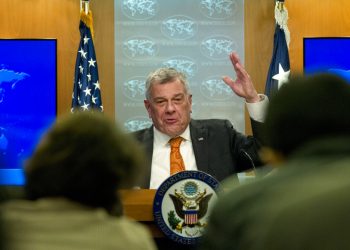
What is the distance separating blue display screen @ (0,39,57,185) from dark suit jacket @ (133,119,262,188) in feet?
7.90

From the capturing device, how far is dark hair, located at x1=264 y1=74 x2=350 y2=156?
1390mm

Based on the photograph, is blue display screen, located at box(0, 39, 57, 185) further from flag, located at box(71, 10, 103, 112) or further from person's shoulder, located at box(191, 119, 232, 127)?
person's shoulder, located at box(191, 119, 232, 127)

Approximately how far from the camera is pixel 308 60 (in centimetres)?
636

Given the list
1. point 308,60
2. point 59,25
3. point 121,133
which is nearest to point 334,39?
point 308,60

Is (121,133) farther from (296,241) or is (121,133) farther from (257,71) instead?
(257,71)

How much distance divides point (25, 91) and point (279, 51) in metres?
2.38

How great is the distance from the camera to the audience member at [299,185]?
4.07 ft

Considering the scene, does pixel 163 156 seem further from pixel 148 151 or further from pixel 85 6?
pixel 85 6

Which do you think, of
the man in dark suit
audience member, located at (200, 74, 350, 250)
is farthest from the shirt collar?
audience member, located at (200, 74, 350, 250)

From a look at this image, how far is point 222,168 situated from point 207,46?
2653mm

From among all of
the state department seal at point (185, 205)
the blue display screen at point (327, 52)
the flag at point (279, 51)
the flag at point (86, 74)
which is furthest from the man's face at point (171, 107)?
the blue display screen at point (327, 52)

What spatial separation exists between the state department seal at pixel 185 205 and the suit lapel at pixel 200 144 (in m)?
1.18

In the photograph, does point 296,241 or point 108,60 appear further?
point 108,60

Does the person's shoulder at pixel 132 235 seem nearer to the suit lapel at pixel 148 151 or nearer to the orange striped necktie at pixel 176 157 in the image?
the suit lapel at pixel 148 151
